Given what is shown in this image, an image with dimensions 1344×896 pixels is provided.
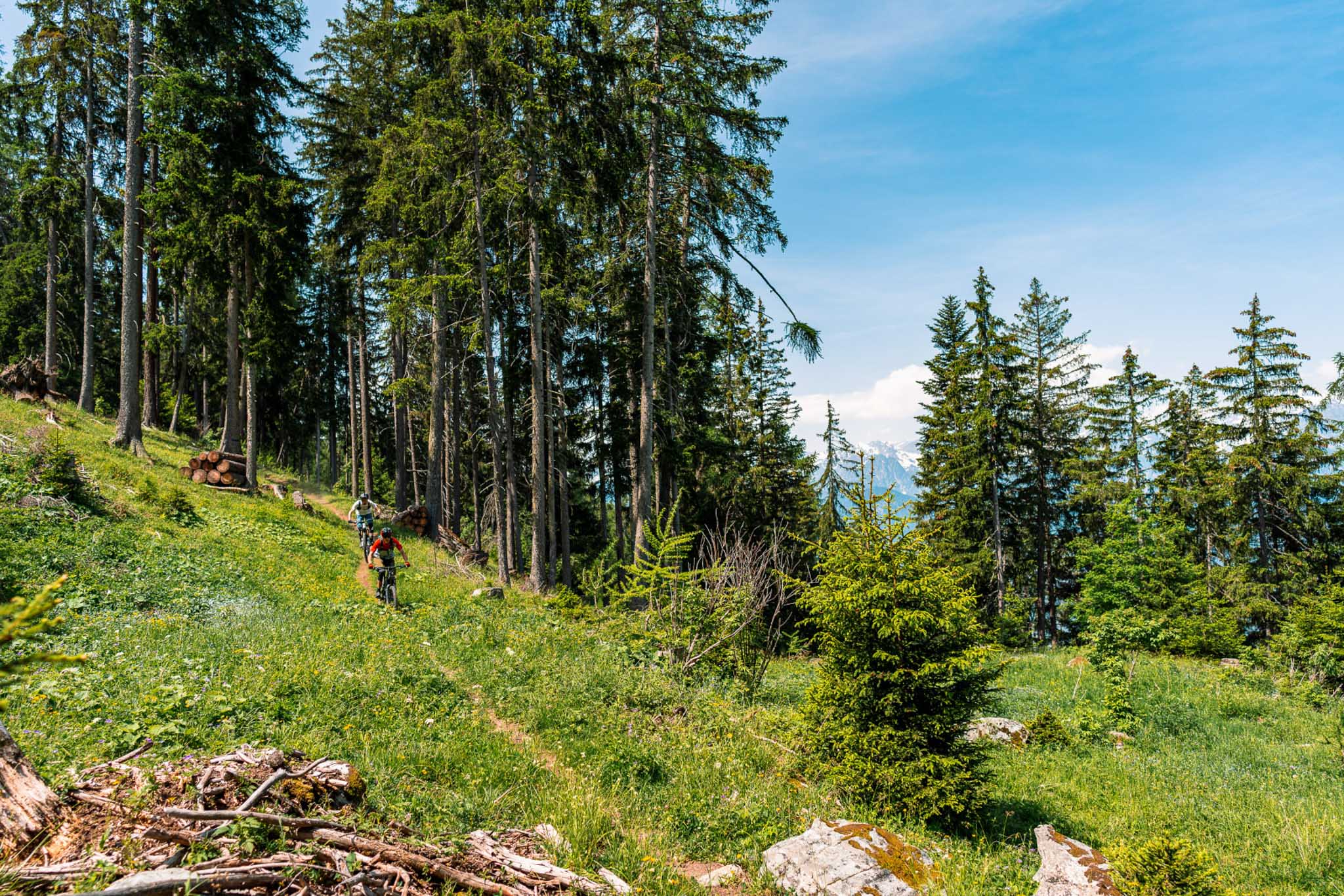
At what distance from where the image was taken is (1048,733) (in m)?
11.0

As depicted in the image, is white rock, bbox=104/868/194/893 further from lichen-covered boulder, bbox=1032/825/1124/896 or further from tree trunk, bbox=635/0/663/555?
tree trunk, bbox=635/0/663/555

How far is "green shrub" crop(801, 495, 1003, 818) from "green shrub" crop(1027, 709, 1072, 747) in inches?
202

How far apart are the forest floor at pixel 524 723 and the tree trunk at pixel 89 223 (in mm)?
9455

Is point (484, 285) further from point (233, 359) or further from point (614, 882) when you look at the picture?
point (614, 882)

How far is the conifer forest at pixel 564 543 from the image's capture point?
16.9ft

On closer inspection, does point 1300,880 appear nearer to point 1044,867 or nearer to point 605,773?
point 1044,867

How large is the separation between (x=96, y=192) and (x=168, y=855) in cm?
2924

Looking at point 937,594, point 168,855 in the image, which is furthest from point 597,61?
point 168,855

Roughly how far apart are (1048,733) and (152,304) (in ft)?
104

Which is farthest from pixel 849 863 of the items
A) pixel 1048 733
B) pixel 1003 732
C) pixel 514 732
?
pixel 1048 733

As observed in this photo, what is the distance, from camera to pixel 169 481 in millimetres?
16250

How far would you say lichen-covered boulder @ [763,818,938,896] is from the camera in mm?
4957

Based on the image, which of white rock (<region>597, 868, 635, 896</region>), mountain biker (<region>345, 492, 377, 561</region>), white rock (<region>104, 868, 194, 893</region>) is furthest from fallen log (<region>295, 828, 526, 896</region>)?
mountain biker (<region>345, 492, 377, 561</region>)

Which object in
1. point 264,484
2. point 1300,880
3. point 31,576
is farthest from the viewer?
point 264,484
